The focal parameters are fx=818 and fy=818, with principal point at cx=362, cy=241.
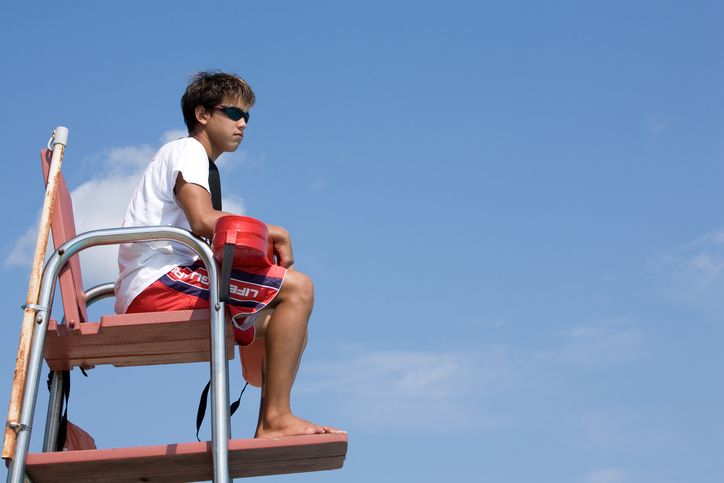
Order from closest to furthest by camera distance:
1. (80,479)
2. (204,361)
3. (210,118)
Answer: (80,479), (204,361), (210,118)

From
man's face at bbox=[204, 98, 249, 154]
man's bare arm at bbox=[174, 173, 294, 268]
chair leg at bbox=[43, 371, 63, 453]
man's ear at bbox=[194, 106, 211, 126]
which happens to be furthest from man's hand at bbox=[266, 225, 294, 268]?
chair leg at bbox=[43, 371, 63, 453]

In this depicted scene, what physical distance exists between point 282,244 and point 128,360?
3.29ft

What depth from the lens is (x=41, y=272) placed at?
341 centimetres

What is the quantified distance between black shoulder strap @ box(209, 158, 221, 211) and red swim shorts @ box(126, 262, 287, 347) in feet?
1.20

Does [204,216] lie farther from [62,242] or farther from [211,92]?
[211,92]

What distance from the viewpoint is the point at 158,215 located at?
4160mm

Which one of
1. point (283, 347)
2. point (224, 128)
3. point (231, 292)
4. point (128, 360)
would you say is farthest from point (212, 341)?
point (224, 128)

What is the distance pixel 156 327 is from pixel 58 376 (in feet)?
3.02

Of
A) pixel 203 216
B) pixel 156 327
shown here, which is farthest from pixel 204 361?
pixel 203 216

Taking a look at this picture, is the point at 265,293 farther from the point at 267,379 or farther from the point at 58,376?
the point at 58,376

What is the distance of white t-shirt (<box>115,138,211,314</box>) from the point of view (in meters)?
4.03

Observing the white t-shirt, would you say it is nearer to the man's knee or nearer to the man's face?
the man's face

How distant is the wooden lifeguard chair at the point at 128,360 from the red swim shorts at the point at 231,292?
11 cm

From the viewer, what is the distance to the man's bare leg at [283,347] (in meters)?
3.70
